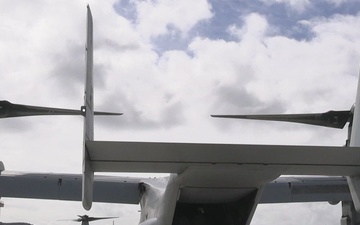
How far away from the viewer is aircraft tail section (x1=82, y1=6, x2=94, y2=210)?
19.5 ft

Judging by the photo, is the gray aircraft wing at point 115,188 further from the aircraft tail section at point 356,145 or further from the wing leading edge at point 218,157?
the wing leading edge at point 218,157

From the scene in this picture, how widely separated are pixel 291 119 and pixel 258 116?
3.78ft

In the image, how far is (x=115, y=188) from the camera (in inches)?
689

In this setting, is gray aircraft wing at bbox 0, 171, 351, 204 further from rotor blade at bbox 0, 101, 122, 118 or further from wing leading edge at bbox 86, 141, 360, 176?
wing leading edge at bbox 86, 141, 360, 176

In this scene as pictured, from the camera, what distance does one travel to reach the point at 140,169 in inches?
262

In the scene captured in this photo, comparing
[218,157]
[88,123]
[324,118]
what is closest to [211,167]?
[218,157]

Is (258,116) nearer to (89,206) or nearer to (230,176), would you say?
(230,176)

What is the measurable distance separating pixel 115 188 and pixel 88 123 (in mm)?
11090

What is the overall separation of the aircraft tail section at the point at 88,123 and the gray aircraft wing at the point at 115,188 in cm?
800

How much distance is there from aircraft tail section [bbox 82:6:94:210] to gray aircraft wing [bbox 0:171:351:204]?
8.00 metres

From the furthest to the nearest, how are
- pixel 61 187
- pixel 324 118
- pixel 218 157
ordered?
pixel 61 187, pixel 324 118, pixel 218 157

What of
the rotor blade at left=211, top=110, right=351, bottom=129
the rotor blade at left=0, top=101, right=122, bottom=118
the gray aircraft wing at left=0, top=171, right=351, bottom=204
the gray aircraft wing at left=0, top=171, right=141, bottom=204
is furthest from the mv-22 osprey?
the gray aircraft wing at left=0, top=171, right=141, bottom=204

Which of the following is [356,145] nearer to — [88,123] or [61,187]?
[88,123]

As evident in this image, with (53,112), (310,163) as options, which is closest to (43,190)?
(53,112)
